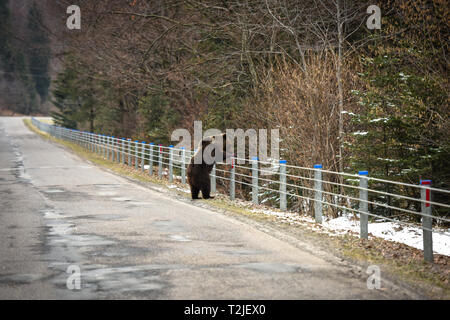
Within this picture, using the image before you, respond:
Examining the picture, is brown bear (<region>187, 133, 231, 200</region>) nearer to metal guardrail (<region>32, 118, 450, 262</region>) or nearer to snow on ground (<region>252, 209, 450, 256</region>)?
metal guardrail (<region>32, 118, 450, 262</region>)

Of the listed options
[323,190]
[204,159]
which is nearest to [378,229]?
[323,190]

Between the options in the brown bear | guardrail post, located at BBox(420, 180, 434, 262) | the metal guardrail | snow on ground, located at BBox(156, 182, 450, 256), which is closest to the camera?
guardrail post, located at BBox(420, 180, 434, 262)

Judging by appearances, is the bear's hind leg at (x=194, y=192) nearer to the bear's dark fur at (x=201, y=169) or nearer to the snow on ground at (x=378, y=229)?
the bear's dark fur at (x=201, y=169)

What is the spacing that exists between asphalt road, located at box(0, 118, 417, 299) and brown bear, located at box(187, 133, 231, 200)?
691 mm

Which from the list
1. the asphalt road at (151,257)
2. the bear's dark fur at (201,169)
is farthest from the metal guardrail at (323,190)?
the asphalt road at (151,257)

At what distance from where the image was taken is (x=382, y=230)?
14102mm

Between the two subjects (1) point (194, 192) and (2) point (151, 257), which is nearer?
(2) point (151, 257)

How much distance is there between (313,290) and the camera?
667 centimetres

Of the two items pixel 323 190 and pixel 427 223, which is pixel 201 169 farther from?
pixel 427 223

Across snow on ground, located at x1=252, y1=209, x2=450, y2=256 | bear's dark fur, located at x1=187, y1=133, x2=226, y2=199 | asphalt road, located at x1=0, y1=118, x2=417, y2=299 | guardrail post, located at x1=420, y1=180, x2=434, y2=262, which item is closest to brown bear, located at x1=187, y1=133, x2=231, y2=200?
bear's dark fur, located at x1=187, y1=133, x2=226, y2=199

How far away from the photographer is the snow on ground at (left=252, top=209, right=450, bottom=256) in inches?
462

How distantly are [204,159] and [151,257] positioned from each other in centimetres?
672
